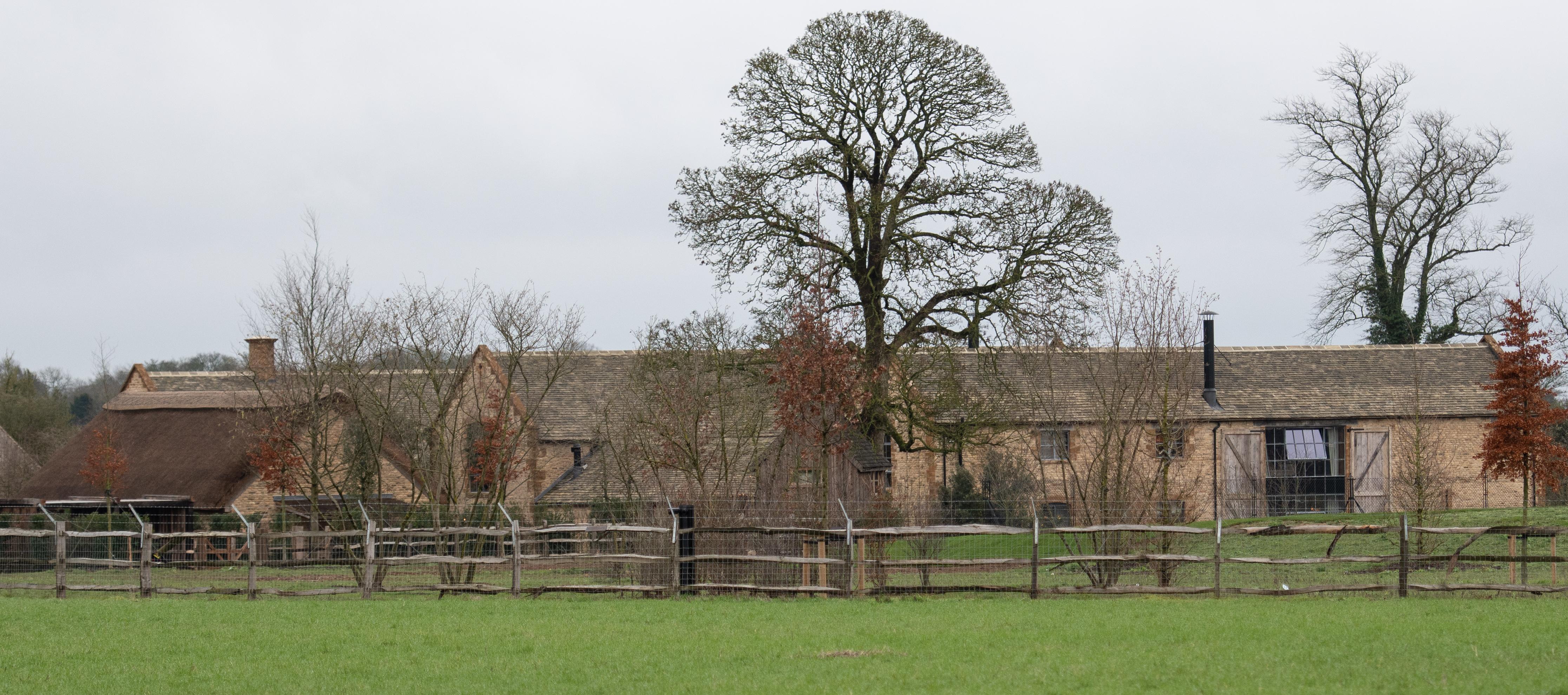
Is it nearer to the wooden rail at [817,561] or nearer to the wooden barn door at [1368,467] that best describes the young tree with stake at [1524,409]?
the wooden rail at [817,561]

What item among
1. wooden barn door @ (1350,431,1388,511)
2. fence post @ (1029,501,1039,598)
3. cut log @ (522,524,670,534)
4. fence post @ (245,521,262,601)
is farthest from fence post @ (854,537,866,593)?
wooden barn door @ (1350,431,1388,511)

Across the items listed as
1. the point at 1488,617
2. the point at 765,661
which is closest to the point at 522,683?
the point at 765,661

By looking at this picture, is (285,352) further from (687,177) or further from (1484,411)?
(1484,411)

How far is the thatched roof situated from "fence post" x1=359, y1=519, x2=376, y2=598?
1130cm

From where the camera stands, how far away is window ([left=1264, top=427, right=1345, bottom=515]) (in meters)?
37.4

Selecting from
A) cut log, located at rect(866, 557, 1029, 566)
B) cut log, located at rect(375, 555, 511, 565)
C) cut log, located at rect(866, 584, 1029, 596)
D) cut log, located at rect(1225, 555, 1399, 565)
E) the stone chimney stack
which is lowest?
cut log, located at rect(866, 584, 1029, 596)

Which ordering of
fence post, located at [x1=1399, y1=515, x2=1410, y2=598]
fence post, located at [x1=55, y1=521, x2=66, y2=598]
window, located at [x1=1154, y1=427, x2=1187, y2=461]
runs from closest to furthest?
fence post, located at [x1=1399, y1=515, x2=1410, y2=598]
fence post, located at [x1=55, y1=521, x2=66, y2=598]
window, located at [x1=1154, y1=427, x2=1187, y2=461]

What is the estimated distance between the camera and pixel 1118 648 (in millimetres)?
11750

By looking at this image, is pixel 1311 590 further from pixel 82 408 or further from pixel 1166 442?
pixel 82 408

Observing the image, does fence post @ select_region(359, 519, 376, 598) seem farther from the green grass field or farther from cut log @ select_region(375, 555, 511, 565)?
the green grass field

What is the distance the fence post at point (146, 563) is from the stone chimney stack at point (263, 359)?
6.47 m

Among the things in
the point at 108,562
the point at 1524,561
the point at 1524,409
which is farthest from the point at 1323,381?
the point at 108,562

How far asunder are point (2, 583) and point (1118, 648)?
17.9 m

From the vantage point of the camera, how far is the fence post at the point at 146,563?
1930 cm
